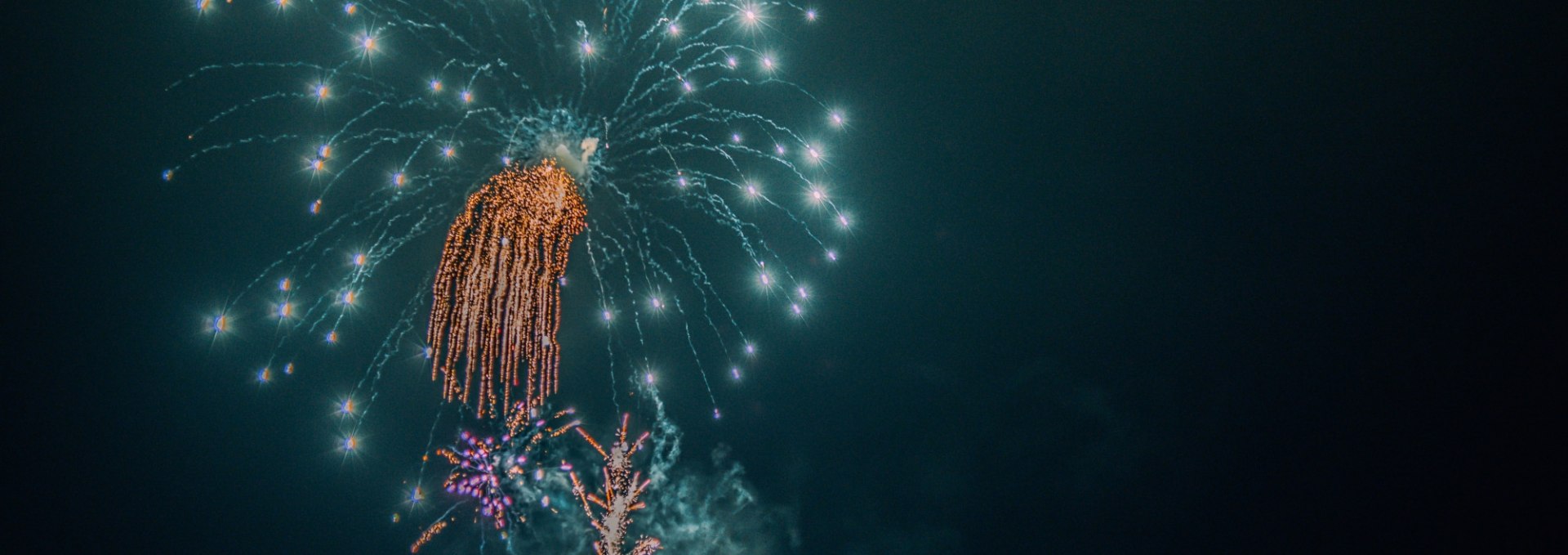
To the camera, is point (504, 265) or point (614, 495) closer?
point (504, 265)

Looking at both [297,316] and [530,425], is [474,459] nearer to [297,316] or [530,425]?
[530,425]

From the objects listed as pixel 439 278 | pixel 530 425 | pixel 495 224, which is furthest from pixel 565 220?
pixel 530 425

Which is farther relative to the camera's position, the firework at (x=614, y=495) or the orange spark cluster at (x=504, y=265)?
the firework at (x=614, y=495)

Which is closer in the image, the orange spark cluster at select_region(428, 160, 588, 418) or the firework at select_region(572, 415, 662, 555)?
the orange spark cluster at select_region(428, 160, 588, 418)

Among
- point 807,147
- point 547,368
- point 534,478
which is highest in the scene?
point 807,147
